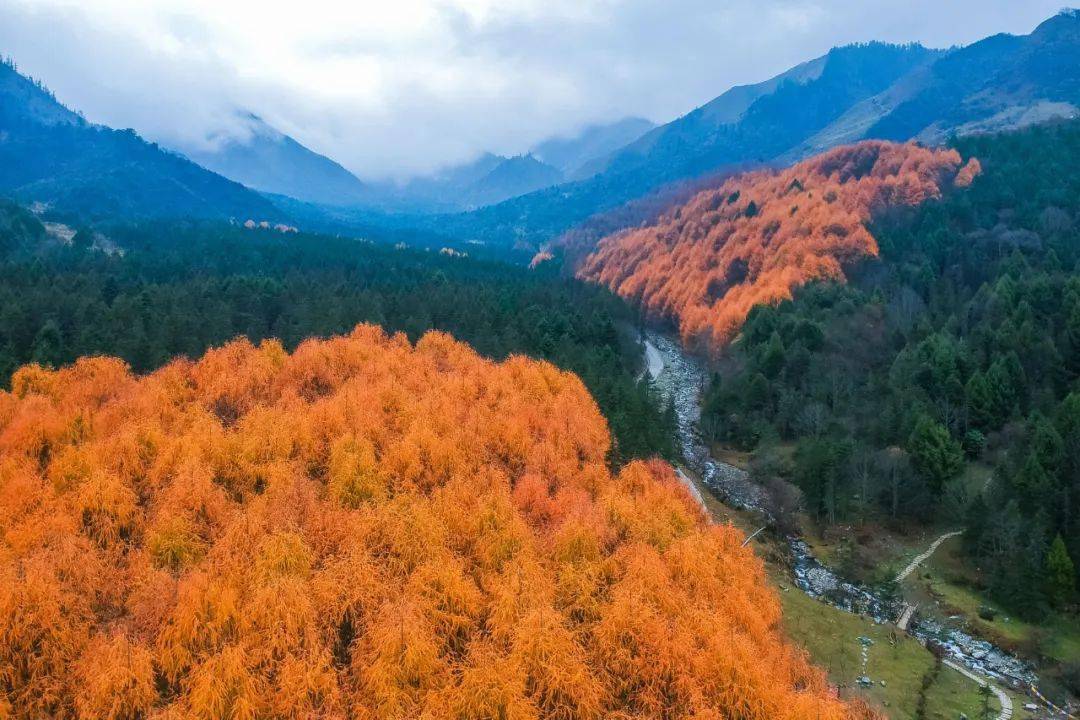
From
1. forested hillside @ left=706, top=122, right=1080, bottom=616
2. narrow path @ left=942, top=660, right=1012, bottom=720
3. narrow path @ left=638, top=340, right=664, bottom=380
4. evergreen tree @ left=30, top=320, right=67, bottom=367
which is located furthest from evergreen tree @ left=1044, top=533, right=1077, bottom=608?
evergreen tree @ left=30, top=320, right=67, bottom=367

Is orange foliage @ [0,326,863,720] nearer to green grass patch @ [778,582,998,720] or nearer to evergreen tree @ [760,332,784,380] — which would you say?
green grass patch @ [778,582,998,720]

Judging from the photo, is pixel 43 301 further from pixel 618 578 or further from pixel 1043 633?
pixel 1043 633

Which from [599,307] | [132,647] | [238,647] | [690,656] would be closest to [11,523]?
[132,647]

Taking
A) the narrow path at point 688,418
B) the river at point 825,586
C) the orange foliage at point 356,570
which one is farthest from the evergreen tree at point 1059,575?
the orange foliage at point 356,570

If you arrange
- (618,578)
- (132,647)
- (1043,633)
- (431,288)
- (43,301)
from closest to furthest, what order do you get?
(132,647), (618,578), (1043,633), (43,301), (431,288)

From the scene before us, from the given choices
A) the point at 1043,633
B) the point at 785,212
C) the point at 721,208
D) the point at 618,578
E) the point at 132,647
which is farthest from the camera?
the point at 721,208

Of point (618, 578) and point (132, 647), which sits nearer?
point (132, 647)

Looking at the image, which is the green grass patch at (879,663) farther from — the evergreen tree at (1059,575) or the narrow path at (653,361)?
the narrow path at (653,361)
